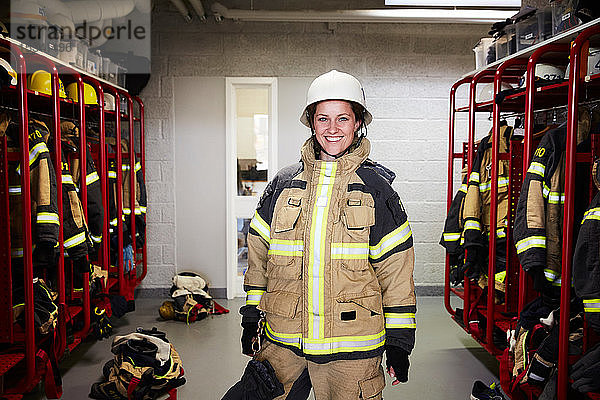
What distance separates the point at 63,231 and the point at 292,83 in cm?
295

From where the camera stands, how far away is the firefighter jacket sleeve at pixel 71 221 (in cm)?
343

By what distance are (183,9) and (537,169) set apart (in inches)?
142

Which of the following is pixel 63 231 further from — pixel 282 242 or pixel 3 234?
pixel 282 242

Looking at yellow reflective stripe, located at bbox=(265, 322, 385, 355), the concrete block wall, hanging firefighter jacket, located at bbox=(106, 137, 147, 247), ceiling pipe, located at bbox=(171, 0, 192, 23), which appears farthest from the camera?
the concrete block wall

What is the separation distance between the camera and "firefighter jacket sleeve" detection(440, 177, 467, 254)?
392cm

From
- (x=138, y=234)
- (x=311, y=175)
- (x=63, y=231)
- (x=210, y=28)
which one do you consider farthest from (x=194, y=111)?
(x=311, y=175)

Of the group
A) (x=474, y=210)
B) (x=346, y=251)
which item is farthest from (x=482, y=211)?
(x=346, y=251)

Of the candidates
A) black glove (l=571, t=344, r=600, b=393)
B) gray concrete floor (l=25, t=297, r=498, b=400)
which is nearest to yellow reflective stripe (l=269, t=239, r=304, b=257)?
black glove (l=571, t=344, r=600, b=393)

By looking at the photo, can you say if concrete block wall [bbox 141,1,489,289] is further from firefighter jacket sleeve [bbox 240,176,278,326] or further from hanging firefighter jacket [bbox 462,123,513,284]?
firefighter jacket sleeve [bbox 240,176,278,326]

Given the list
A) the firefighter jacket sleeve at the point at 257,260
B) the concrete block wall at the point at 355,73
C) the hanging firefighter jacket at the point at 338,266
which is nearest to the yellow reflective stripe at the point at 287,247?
the hanging firefighter jacket at the point at 338,266

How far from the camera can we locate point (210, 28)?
18.3 feet

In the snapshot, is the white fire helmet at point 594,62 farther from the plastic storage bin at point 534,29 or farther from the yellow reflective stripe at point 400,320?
the yellow reflective stripe at point 400,320

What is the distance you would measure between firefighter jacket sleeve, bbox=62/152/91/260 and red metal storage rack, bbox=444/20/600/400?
261cm

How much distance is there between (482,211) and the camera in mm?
3803
